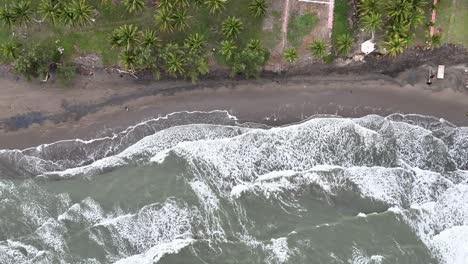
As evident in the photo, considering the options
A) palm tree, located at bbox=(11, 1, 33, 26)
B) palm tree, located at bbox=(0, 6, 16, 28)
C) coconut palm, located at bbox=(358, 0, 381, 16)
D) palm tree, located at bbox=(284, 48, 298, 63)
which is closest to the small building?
coconut palm, located at bbox=(358, 0, 381, 16)

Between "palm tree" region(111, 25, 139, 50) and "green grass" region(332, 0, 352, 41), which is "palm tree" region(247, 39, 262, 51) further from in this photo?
"palm tree" region(111, 25, 139, 50)

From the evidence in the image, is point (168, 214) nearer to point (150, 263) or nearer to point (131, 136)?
point (150, 263)

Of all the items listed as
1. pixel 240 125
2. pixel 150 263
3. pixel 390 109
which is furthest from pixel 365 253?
pixel 150 263

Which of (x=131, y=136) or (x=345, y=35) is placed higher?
(x=345, y=35)

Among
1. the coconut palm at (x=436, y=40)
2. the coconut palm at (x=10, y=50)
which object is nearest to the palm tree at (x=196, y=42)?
the coconut palm at (x=10, y=50)

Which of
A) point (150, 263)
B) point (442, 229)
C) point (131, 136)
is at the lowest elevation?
point (150, 263)
